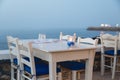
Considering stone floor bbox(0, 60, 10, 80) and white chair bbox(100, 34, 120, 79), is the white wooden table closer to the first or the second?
stone floor bbox(0, 60, 10, 80)

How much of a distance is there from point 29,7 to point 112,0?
205cm

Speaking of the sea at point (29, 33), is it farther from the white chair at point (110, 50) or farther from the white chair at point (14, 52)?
the white chair at point (110, 50)

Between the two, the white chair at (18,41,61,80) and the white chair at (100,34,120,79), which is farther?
the white chair at (100,34,120,79)

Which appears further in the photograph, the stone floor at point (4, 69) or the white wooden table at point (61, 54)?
the stone floor at point (4, 69)

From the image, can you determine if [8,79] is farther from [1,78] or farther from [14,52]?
[14,52]

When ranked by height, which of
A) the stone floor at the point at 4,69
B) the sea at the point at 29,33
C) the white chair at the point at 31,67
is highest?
the sea at the point at 29,33

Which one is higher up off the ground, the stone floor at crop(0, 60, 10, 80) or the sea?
the sea

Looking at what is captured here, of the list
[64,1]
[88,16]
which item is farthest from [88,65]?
[88,16]

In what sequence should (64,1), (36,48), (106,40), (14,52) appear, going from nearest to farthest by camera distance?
(36,48), (14,52), (106,40), (64,1)

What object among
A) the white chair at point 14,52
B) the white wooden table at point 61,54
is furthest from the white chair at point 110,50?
the white chair at point 14,52

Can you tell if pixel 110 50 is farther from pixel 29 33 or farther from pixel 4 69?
pixel 4 69

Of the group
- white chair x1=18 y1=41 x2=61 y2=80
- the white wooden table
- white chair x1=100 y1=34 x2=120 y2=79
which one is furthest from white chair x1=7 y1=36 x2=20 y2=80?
white chair x1=100 y1=34 x2=120 y2=79

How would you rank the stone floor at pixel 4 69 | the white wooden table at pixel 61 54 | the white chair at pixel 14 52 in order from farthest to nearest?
the stone floor at pixel 4 69
the white chair at pixel 14 52
the white wooden table at pixel 61 54

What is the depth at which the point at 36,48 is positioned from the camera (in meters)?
2.94
